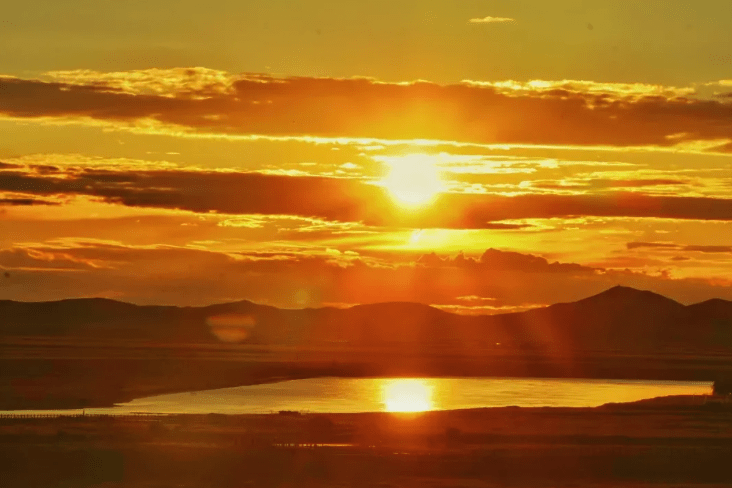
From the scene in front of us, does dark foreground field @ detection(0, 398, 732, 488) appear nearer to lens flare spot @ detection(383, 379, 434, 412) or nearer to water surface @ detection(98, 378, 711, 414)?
water surface @ detection(98, 378, 711, 414)

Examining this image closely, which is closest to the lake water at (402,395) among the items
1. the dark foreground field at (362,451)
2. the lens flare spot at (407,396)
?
the lens flare spot at (407,396)

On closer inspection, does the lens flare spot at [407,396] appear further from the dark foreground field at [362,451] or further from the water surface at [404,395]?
the dark foreground field at [362,451]

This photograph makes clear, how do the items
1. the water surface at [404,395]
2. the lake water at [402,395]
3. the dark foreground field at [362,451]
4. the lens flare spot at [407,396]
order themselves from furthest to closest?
the lens flare spot at [407,396], the water surface at [404,395], the lake water at [402,395], the dark foreground field at [362,451]

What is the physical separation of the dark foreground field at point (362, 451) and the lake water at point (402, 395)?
343 inches

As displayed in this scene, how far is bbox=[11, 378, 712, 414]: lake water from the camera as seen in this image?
7562 cm

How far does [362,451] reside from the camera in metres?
52.6

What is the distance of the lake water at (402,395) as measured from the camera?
2977 inches

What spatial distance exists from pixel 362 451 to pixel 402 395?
39.8 metres

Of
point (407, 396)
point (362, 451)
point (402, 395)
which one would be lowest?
point (362, 451)

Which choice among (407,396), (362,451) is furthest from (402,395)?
(362,451)

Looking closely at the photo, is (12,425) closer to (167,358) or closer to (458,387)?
(458,387)

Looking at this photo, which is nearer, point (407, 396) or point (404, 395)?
point (407, 396)

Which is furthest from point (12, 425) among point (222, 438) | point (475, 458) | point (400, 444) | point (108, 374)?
point (108, 374)

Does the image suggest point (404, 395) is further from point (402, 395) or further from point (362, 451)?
point (362, 451)
